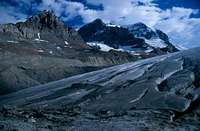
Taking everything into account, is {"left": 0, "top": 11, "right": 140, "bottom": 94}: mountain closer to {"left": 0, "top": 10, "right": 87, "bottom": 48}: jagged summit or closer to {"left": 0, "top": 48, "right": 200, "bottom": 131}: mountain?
{"left": 0, "top": 10, "right": 87, "bottom": 48}: jagged summit

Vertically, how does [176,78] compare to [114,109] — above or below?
above

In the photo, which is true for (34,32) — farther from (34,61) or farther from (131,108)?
(131,108)

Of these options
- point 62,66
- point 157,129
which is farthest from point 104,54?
point 157,129

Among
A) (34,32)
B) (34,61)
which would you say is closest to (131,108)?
(34,61)

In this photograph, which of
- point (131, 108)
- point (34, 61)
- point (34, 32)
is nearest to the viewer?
point (131, 108)

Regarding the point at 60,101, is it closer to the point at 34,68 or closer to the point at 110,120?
the point at 110,120

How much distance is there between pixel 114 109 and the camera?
2547 centimetres

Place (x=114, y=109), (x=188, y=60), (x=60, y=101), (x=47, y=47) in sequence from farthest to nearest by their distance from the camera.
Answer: (x=47, y=47), (x=188, y=60), (x=60, y=101), (x=114, y=109)

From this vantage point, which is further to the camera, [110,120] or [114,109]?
[114,109]

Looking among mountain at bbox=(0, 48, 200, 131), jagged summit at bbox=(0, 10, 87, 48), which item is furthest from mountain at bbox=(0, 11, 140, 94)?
mountain at bbox=(0, 48, 200, 131)

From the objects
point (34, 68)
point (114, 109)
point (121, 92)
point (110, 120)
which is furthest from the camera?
point (34, 68)

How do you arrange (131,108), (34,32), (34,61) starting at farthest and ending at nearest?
(34,32)
(34,61)
(131,108)

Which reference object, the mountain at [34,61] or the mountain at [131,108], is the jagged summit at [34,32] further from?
the mountain at [131,108]

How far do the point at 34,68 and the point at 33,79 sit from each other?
9608mm
